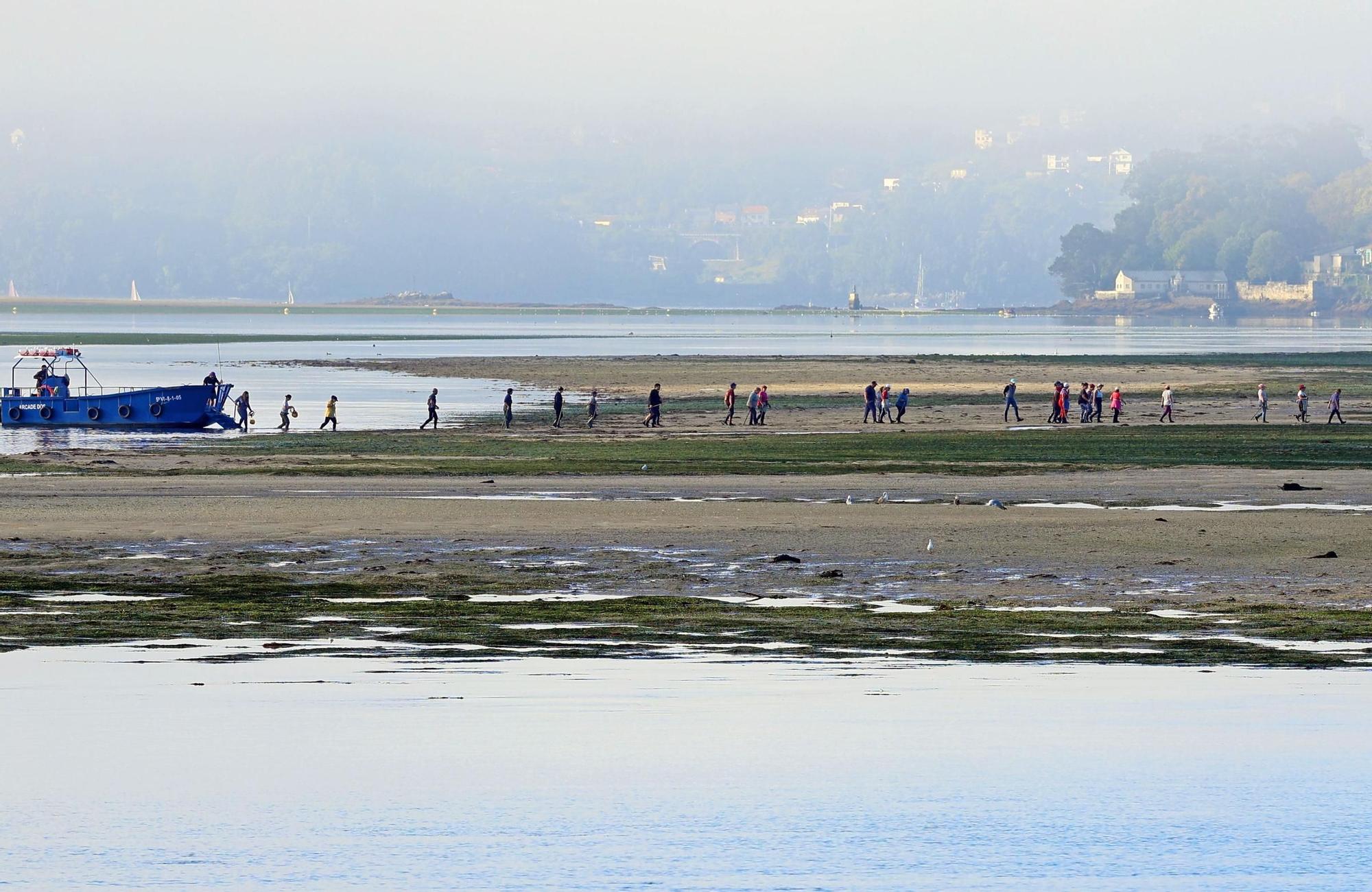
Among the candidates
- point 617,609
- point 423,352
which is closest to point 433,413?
point 617,609

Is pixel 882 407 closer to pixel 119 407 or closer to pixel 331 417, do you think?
pixel 331 417

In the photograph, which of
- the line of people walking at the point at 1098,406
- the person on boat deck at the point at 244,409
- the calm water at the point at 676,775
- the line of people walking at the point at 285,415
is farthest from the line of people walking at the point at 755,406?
the calm water at the point at 676,775

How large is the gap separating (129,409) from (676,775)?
50825 mm

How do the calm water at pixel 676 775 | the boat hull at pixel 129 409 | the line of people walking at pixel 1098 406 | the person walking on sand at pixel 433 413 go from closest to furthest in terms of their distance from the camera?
1. the calm water at pixel 676 775
2. the person walking on sand at pixel 433 413
3. the line of people walking at pixel 1098 406
4. the boat hull at pixel 129 409

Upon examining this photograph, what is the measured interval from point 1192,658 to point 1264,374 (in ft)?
246

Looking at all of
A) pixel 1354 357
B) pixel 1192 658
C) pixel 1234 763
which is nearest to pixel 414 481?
pixel 1192 658

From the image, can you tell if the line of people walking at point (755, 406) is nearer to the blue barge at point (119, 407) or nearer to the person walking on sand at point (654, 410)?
the person walking on sand at point (654, 410)

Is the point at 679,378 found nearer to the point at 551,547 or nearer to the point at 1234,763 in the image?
the point at 551,547

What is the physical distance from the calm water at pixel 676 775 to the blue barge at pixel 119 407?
43.4 metres

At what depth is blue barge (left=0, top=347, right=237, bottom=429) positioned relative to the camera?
58.8 metres

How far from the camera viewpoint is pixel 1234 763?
1237 cm

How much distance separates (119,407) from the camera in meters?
59.8

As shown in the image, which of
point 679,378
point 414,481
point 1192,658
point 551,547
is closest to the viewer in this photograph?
point 1192,658

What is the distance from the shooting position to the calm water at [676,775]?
32.2 feet
